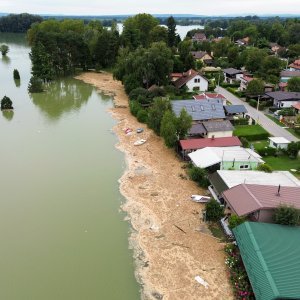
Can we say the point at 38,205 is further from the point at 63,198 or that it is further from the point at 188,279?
the point at 188,279

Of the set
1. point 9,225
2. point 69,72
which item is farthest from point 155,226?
point 69,72

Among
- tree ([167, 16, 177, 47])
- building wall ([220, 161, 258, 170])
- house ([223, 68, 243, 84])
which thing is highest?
tree ([167, 16, 177, 47])

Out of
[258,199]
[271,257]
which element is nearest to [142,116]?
[258,199]

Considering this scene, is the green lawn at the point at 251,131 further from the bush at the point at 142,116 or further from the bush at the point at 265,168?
the bush at the point at 142,116

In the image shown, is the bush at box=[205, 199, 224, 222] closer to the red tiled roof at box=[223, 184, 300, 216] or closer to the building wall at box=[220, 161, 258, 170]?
the red tiled roof at box=[223, 184, 300, 216]

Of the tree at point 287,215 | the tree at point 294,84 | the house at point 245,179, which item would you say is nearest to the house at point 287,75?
the tree at point 294,84

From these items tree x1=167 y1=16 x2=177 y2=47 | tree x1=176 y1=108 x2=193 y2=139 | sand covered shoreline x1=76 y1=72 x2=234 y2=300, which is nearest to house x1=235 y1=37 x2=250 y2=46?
tree x1=167 y1=16 x2=177 y2=47

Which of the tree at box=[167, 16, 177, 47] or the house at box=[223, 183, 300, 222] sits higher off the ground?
the tree at box=[167, 16, 177, 47]

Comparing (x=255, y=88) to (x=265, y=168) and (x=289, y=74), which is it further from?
(x=265, y=168)
